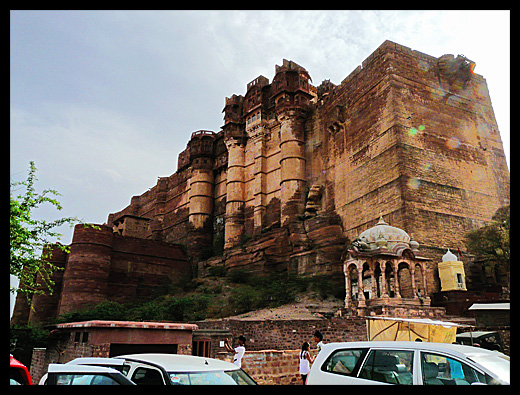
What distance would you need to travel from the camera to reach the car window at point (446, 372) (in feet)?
12.0

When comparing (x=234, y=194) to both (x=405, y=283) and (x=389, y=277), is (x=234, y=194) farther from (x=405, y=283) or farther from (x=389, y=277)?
(x=389, y=277)

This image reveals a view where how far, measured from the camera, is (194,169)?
36125mm

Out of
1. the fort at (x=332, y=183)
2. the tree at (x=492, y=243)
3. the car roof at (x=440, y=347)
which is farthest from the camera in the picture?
the fort at (x=332, y=183)

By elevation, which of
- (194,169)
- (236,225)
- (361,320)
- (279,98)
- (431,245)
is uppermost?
(279,98)

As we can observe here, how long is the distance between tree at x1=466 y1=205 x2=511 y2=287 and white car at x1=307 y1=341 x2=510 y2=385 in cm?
1622

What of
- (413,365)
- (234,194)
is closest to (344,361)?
(413,365)

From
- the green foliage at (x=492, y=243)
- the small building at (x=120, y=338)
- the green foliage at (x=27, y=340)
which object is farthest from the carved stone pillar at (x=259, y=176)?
the small building at (x=120, y=338)

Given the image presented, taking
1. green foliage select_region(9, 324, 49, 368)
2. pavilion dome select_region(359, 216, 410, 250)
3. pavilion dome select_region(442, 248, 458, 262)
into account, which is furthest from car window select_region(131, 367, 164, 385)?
pavilion dome select_region(442, 248, 458, 262)

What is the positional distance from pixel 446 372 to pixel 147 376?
287 centimetres

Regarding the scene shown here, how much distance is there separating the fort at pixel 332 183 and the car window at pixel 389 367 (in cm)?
1078

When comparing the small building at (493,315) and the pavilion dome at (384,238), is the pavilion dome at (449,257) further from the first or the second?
the small building at (493,315)
